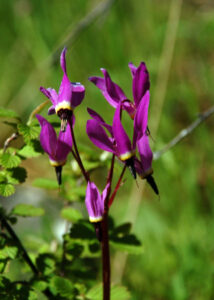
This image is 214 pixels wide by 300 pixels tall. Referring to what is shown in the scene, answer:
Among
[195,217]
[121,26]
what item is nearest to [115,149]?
[195,217]

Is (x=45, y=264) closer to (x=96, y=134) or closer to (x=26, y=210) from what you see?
(x=26, y=210)

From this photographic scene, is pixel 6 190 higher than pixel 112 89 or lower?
lower

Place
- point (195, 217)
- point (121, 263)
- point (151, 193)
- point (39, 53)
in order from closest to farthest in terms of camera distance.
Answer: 1. point (121, 263)
2. point (195, 217)
3. point (151, 193)
4. point (39, 53)

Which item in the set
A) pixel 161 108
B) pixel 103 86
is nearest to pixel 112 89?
pixel 103 86

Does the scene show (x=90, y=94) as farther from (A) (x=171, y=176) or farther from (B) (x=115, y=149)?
(B) (x=115, y=149)

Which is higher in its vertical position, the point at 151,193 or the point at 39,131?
A: the point at 151,193
